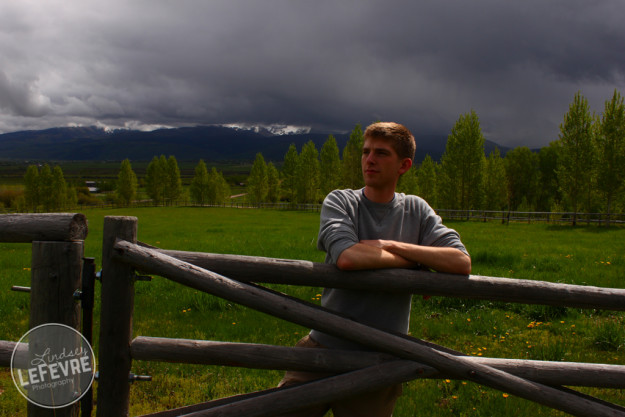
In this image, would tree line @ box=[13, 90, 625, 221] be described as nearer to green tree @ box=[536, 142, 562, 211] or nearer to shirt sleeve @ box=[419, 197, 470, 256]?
green tree @ box=[536, 142, 562, 211]

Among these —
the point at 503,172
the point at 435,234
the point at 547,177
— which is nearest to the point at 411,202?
the point at 435,234

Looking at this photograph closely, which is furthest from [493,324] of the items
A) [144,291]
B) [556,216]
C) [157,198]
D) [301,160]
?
[157,198]

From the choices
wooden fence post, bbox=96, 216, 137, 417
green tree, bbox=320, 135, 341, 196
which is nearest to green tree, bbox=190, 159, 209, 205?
green tree, bbox=320, 135, 341, 196

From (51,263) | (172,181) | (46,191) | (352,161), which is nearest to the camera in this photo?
(51,263)

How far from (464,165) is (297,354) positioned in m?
46.0

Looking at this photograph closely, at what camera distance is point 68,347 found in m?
2.68

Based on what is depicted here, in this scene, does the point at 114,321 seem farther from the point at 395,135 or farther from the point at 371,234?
the point at 395,135

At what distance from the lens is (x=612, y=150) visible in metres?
32.7

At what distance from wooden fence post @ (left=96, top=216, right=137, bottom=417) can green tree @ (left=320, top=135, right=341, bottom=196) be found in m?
59.0

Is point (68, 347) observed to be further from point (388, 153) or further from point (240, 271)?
point (388, 153)

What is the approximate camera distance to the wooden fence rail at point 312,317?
2.53m

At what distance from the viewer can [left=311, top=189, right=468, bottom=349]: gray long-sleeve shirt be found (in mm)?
2701

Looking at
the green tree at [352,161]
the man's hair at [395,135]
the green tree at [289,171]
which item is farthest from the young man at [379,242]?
the green tree at [289,171]

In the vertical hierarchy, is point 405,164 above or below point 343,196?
above
